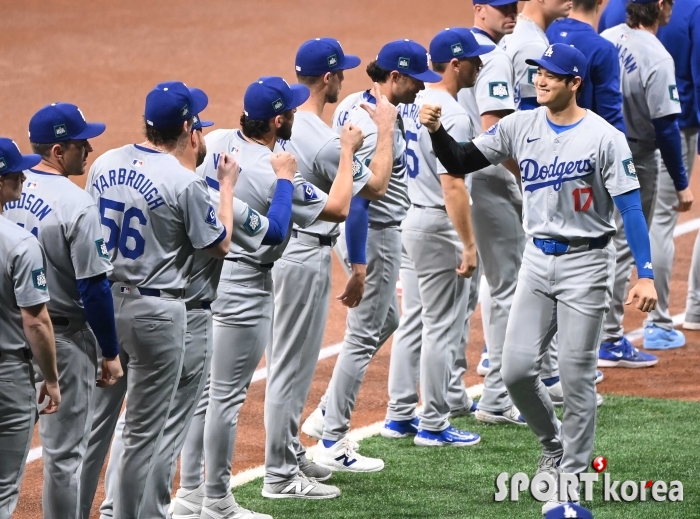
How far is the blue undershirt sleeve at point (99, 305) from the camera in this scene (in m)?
4.13

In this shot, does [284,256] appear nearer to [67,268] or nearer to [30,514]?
[67,268]

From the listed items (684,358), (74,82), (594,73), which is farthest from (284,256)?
(74,82)

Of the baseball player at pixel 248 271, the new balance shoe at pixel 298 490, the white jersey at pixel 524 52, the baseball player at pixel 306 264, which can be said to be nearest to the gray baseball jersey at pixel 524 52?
the white jersey at pixel 524 52

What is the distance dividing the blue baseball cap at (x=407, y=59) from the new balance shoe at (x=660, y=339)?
9.81 ft

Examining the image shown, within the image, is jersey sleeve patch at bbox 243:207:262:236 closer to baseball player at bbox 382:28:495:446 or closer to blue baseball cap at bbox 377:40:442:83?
blue baseball cap at bbox 377:40:442:83

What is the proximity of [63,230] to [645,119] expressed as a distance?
14.0 feet

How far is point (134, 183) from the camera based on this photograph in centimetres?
428

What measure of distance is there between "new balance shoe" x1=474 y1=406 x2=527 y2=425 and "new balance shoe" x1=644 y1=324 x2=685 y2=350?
175cm

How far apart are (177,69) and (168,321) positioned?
36.5 ft

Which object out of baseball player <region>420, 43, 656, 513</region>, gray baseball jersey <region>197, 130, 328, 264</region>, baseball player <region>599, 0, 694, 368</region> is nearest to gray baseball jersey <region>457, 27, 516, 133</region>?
baseball player <region>420, 43, 656, 513</region>

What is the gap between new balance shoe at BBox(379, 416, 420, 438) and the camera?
632 centimetres

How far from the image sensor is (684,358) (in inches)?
301

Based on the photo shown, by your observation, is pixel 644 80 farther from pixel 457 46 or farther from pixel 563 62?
pixel 563 62

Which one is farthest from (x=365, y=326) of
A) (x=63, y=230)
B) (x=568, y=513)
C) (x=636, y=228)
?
(x=568, y=513)
